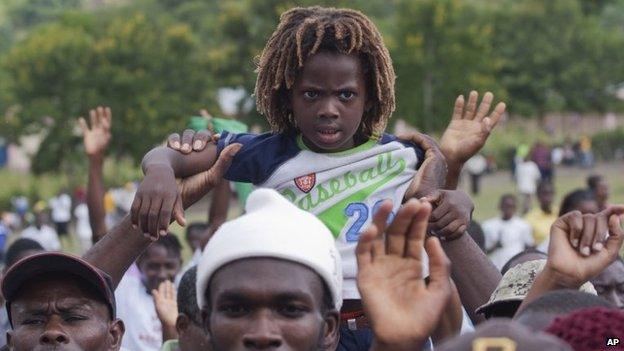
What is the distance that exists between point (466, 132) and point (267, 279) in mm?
2029

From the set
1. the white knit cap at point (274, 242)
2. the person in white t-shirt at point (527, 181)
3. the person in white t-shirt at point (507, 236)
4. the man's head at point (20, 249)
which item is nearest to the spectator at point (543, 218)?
the person in white t-shirt at point (507, 236)

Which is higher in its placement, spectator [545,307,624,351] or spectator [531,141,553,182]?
spectator [545,307,624,351]

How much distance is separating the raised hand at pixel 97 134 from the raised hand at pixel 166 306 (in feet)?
2.50

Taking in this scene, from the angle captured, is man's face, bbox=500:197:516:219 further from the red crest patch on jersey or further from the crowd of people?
the red crest patch on jersey

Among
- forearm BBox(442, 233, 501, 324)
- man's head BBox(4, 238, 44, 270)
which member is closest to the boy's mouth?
forearm BBox(442, 233, 501, 324)

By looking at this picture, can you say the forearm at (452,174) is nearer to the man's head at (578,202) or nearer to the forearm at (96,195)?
the forearm at (96,195)

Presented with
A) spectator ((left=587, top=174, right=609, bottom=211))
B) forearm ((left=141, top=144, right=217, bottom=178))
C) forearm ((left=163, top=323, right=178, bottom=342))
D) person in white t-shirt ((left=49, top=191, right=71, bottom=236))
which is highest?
forearm ((left=141, top=144, right=217, bottom=178))

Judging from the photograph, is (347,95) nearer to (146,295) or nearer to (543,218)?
(146,295)

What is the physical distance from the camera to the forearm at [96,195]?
6.53 m

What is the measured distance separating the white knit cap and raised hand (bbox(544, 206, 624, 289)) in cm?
81

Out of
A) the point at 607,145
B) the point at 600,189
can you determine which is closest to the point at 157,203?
the point at 600,189

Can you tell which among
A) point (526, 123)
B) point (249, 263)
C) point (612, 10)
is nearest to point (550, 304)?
point (249, 263)

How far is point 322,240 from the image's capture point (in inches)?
129

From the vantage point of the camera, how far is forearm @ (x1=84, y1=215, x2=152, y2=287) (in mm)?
4633
